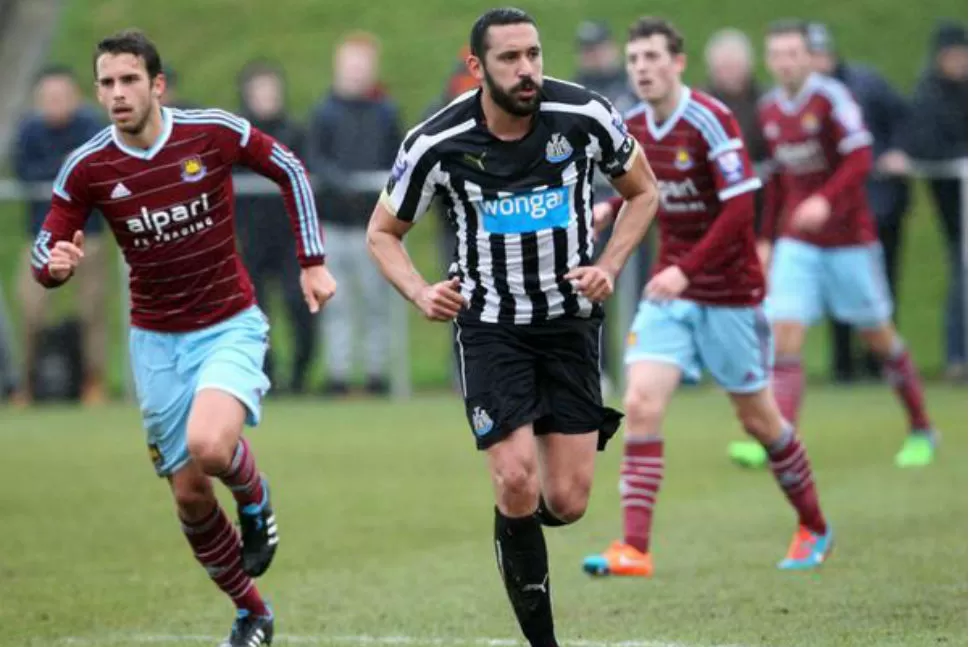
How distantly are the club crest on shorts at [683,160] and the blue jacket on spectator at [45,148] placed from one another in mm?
8902

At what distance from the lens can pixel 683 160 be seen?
9398 millimetres

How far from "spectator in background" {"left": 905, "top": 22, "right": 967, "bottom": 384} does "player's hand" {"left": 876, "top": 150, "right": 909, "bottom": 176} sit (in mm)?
388

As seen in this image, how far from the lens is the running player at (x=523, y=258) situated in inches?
277

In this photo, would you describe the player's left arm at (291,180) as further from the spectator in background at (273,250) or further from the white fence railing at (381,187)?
the spectator in background at (273,250)

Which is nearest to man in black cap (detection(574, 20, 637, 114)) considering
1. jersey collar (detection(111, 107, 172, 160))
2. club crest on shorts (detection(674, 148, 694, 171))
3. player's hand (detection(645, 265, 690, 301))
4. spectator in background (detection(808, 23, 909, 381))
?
spectator in background (detection(808, 23, 909, 381))

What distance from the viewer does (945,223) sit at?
57.7ft

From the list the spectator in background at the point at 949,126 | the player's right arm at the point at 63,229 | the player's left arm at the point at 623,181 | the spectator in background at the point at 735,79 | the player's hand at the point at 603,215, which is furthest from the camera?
the spectator in background at the point at 949,126

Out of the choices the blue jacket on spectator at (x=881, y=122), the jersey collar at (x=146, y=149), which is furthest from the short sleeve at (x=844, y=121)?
the jersey collar at (x=146, y=149)

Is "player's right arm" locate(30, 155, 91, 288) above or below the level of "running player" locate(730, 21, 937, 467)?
above

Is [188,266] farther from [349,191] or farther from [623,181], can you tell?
[349,191]

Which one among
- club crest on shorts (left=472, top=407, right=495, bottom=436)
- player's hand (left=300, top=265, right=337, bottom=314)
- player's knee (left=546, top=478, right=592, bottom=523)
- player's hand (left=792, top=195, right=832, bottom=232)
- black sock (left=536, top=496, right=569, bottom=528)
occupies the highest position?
player's hand (left=300, top=265, right=337, bottom=314)

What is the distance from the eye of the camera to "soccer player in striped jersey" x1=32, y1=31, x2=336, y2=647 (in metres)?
7.77

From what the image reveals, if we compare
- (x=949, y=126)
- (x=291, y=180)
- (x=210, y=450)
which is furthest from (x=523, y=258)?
(x=949, y=126)

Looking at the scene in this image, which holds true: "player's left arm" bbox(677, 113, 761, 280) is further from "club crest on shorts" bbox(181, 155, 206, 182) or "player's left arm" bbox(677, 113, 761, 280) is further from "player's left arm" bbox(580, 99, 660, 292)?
"club crest on shorts" bbox(181, 155, 206, 182)
